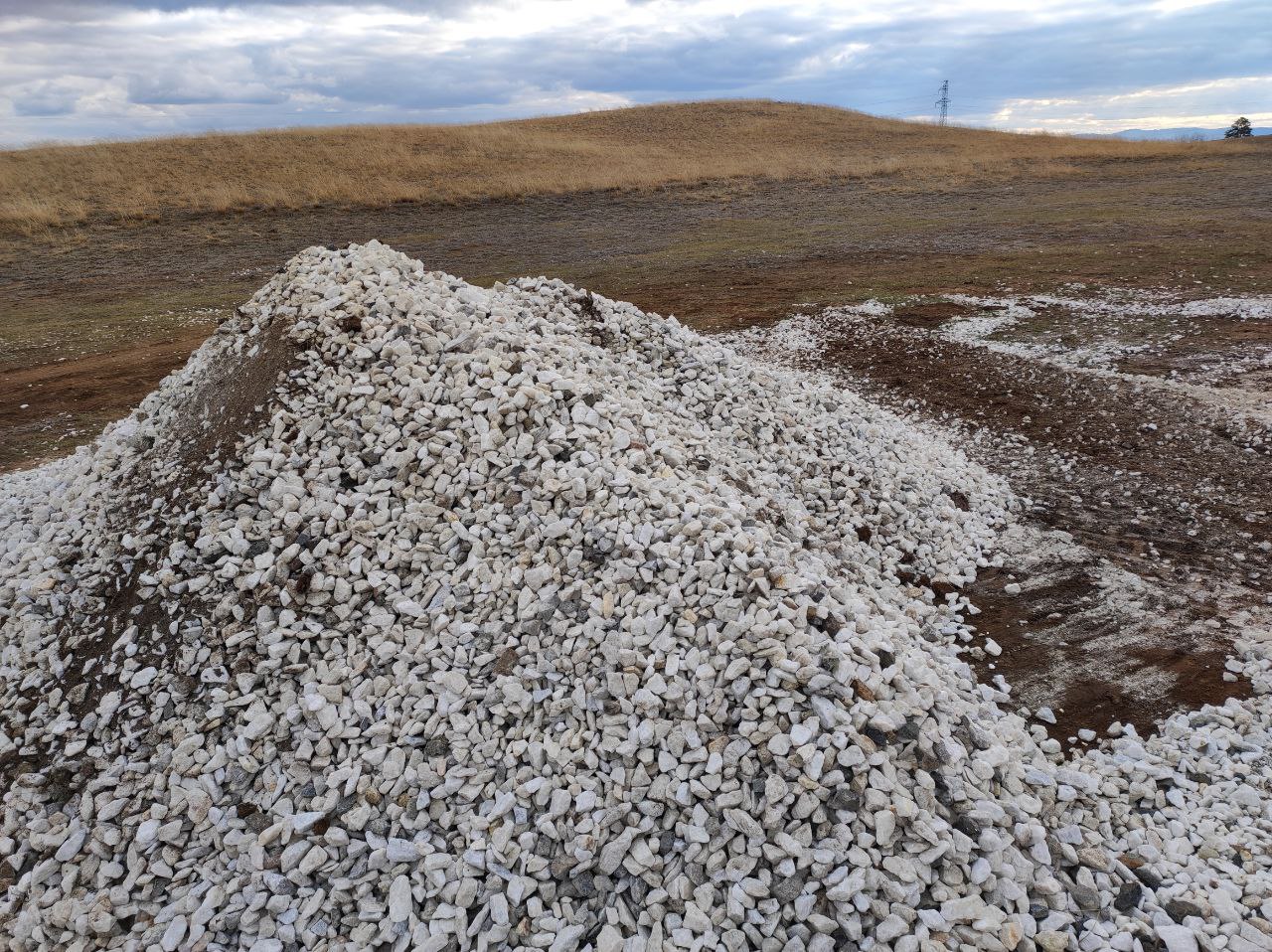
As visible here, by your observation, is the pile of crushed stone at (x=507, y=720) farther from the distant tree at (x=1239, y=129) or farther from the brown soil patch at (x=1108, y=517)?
the distant tree at (x=1239, y=129)

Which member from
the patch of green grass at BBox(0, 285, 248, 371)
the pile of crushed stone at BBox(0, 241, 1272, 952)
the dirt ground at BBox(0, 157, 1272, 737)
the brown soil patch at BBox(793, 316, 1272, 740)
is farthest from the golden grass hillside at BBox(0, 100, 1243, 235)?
the pile of crushed stone at BBox(0, 241, 1272, 952)

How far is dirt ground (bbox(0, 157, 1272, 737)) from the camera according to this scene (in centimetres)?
667

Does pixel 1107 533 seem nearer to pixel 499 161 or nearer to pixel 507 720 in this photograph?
pixel 507 720

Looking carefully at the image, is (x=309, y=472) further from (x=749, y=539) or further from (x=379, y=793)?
(x=749, y=539)

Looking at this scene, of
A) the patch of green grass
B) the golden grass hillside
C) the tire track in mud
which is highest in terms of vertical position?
the golden grass hillside

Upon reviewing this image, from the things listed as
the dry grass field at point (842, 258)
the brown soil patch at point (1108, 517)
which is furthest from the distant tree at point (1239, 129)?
the brown soil patch at point (1108, 517)

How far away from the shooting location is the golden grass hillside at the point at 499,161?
2836 centimetres

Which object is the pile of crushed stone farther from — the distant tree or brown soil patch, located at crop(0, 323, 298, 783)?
the distant tree

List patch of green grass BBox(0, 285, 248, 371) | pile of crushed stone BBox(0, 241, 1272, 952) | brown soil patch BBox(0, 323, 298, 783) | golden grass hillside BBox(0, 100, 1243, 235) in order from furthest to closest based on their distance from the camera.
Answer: golden grass hillside BBox(0, 100, 1243, 235), patch of green grass BBox(0, 285, 248, 371), brown soil patch BBox(0, 323, 298, 783), pile of crushed stone BBox(0, 241, 1272, 952)

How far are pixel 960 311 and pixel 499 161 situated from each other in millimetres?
26149

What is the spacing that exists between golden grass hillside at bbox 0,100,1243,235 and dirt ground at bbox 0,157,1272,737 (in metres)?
2.04

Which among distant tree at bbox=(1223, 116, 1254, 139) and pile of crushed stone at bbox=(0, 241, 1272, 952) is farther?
distant tree at bbox=(1223, 116, 1254, 139)

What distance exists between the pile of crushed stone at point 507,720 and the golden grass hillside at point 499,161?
2667 cm

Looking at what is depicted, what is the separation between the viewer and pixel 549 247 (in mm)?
24156
